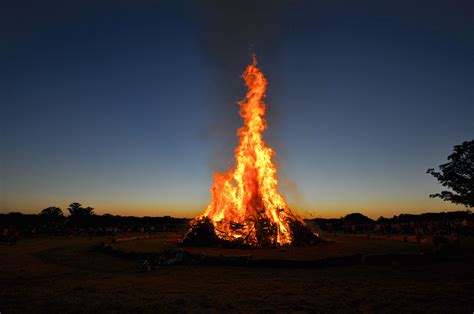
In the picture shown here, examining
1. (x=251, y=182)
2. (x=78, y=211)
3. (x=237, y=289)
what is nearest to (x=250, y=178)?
(x=251, y=182)

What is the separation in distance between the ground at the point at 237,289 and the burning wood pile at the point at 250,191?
10727mm

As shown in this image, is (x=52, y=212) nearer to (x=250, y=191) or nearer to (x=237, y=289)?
(x=250, y=191)

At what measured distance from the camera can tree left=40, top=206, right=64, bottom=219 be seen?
96.9m

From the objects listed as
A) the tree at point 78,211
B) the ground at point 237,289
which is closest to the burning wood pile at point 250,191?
the ground at point 237,289

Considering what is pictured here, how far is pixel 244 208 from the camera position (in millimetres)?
26953

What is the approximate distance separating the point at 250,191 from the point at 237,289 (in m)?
16.9

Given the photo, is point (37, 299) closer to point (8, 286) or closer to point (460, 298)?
point (8, 286)

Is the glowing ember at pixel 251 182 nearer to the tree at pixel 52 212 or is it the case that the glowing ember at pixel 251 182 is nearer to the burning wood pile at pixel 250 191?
the burning wood pile at pixel 250 191

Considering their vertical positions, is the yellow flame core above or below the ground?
above

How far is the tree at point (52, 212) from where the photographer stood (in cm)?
9694

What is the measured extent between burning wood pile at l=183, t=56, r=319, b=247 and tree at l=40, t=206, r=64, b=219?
87.7m

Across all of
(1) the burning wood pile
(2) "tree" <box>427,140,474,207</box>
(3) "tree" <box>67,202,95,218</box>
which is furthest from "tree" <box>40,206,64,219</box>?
(2) "tree" <box>427,140,474,207</box>

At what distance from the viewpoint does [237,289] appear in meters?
10.9

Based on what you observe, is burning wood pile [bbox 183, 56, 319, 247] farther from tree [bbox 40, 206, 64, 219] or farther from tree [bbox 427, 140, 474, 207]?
tree [bbox 40, 206, 64, 219]
